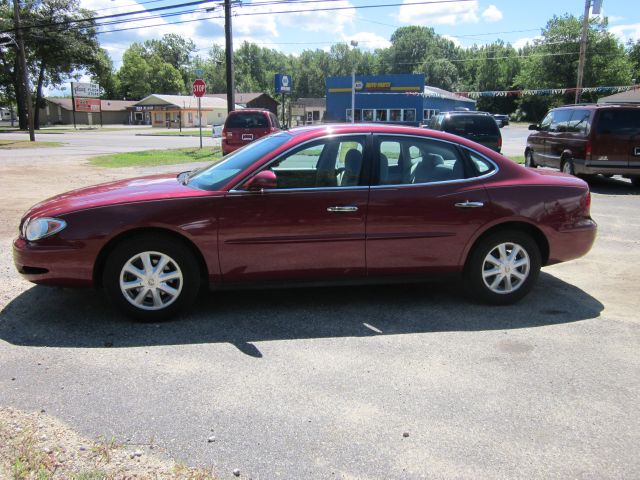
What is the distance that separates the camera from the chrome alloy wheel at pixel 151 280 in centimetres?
442

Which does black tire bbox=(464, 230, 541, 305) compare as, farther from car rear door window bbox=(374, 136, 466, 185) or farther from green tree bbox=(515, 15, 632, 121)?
green tree bbox=(515, 15, 632, 121)

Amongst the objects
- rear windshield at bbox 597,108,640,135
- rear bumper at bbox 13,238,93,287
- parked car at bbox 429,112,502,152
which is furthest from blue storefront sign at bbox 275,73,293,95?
rear bumper at bbox 13,238,93,287

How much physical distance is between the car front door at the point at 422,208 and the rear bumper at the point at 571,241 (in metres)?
0.74

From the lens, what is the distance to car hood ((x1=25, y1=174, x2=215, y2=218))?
14.5 ft

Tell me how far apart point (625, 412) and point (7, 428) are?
11.5 ft

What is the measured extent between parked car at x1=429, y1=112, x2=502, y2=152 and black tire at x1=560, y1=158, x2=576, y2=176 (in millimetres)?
2526

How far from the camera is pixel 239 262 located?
4.55 meters

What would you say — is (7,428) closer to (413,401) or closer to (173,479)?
(173,479)

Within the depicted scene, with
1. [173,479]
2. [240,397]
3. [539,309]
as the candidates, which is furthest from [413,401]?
[539,309]

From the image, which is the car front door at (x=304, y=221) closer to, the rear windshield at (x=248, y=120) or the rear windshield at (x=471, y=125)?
the rear windshield at (x=471, y=125)

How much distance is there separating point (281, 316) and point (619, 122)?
34.5ft


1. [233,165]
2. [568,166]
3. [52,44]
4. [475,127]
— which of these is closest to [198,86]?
[475,127]

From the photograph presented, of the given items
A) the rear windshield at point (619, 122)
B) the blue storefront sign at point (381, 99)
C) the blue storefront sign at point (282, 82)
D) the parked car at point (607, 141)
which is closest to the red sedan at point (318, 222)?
the parked car at point (607, 141)

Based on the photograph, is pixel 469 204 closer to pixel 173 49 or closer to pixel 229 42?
pixel 229 42
